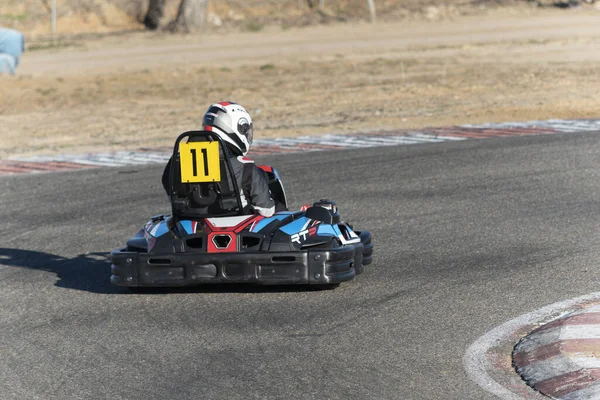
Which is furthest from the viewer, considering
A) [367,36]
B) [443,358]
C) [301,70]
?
[367,36]

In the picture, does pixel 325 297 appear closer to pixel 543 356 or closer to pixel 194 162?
pixel 194 162

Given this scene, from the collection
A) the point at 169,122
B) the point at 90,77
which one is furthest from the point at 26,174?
the point at 90,77

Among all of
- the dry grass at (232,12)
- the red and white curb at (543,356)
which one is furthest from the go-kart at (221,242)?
the dry grass at (232,12)

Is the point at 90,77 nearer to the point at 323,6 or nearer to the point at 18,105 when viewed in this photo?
the point at 18,105

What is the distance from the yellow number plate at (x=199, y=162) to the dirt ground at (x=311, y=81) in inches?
351

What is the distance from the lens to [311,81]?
23.4m

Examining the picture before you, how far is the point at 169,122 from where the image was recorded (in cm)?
1884

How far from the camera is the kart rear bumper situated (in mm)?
7197

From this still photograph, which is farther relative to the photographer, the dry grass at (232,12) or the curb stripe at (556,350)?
the dry grass at (232,12)

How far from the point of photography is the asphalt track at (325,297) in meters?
5.61

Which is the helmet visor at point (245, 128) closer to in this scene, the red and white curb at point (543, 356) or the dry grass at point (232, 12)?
the red and white curb at point (543, 356)

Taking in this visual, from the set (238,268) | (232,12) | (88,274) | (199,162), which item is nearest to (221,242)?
(238,268)

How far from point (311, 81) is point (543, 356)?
18.3 metres

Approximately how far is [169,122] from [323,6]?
24.0 meters
